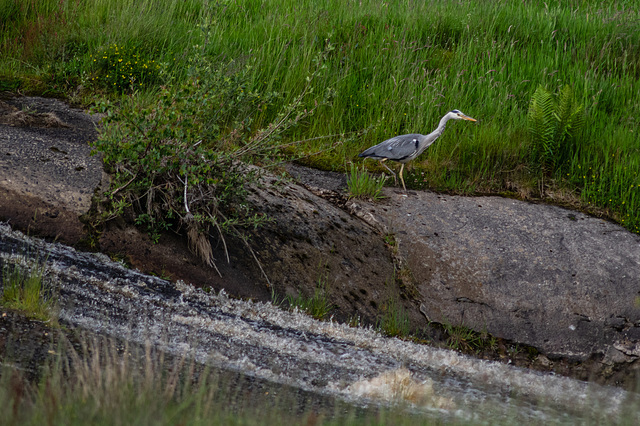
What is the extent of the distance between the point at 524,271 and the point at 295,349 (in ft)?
9.87

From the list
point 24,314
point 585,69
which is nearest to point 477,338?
point 24,314

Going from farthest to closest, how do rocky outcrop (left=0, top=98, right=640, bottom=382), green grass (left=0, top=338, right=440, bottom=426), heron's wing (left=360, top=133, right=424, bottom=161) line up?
heron's wing (left=360, top=133, right=424, bottom=161) < rocky outcrop (left=0, top=98, right=640, bottom=382) < green grass (left=0, top=338, right=440, bottom=426)

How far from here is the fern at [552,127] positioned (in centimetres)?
688

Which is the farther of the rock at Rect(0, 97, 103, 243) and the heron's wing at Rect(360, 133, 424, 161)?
the heron's wing at Rect(360, 133, 424, 161)

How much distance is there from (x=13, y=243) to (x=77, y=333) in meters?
1.55

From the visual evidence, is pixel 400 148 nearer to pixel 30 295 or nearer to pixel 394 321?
pixel 394 321

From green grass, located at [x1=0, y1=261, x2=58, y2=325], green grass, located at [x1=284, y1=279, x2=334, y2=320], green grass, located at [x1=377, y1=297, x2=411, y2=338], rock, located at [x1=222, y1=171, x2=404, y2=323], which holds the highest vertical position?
green grass, located at [x1=0, y1=261, x2=58, y2=325]

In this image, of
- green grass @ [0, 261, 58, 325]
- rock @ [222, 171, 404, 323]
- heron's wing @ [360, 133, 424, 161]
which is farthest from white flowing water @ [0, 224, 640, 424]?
heron's wing @ [360, 133, 424, 161]

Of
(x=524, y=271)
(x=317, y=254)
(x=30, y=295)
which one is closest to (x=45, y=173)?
(x=30, y=295)

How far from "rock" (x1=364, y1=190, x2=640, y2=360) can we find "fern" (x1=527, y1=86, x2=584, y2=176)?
3.02 feet

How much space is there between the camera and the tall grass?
7059mm

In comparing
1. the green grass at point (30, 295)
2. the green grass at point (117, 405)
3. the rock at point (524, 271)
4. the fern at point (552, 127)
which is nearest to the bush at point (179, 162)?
the green grass at point (30, 295)

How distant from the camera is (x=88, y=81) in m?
7.12

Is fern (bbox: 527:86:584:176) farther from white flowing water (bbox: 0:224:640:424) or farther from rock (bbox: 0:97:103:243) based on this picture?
rock (bbox: 0:97:103:243)
